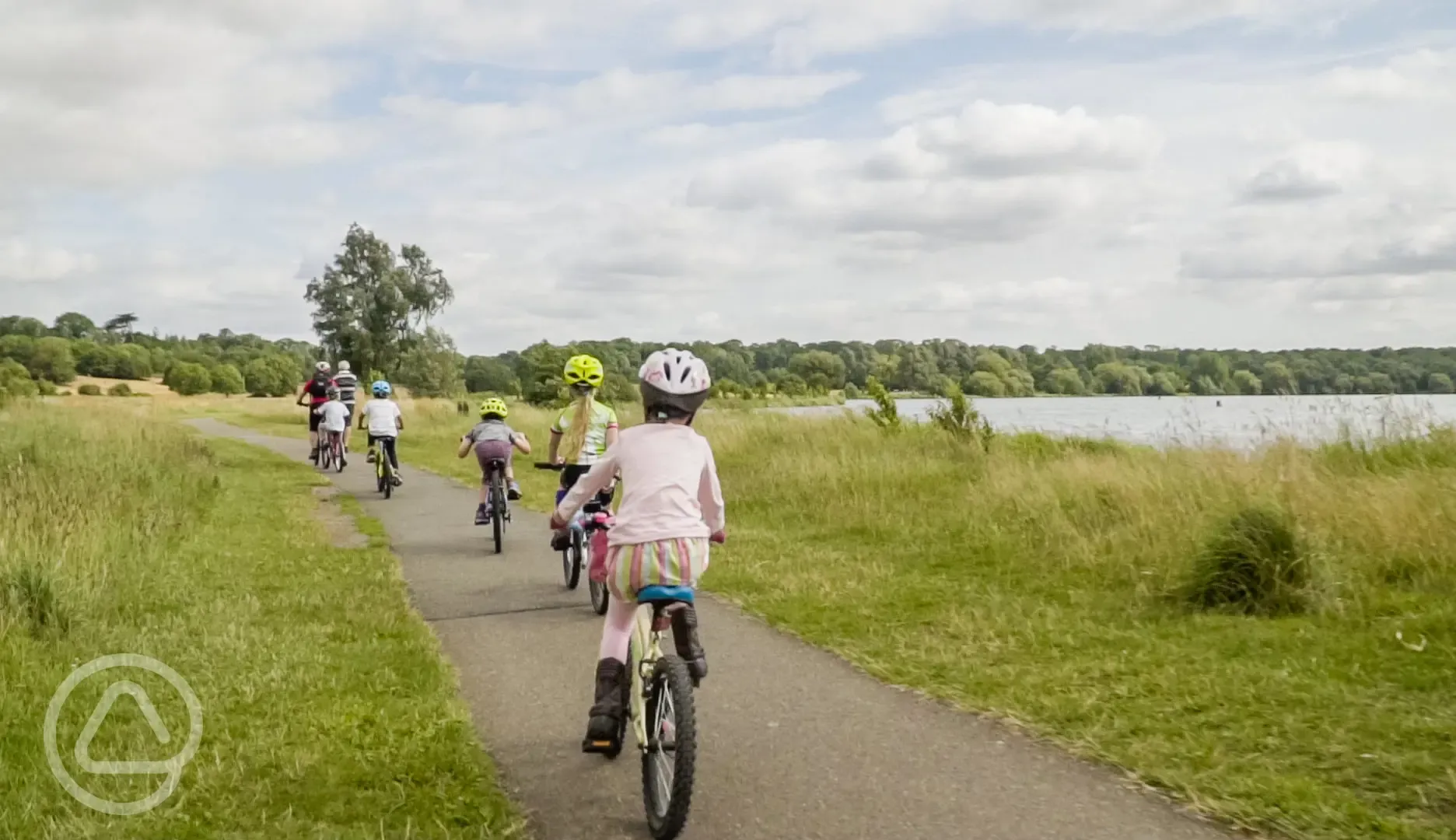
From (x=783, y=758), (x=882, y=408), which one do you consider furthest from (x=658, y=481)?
(x=882, y=408)

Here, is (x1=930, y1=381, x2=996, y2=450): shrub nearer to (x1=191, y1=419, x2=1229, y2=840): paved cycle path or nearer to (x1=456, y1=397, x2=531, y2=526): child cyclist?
(x1=456, y1=397, x2=531, y2=526): child cyclist

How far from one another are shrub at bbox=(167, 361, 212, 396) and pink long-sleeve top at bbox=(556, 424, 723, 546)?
8710 cm

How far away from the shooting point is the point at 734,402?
2889 centimetres

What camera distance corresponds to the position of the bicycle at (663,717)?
165 inches

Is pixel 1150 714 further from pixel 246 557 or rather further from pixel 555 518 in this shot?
pixel 246 557

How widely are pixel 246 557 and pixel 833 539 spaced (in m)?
5.84

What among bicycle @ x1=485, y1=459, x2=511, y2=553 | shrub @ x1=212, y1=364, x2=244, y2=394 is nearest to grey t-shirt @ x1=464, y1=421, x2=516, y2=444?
bicycle @ x1=485, y1=459, x2=511, y2=553

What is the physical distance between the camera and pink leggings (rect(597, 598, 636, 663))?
4938mm

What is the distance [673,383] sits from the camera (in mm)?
4738

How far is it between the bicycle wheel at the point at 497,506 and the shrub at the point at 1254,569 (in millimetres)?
6619

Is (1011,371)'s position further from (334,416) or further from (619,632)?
(619,632)

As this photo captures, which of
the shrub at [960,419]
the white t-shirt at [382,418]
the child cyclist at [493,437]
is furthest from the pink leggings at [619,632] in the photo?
the shrub at [960,419]

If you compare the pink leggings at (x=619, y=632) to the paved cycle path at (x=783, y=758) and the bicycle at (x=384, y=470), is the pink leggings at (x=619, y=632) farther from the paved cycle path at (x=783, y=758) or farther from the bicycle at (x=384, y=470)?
the bicycle at (x=384, y=470)

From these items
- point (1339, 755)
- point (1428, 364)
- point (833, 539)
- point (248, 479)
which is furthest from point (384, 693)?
point (1428, 364)
